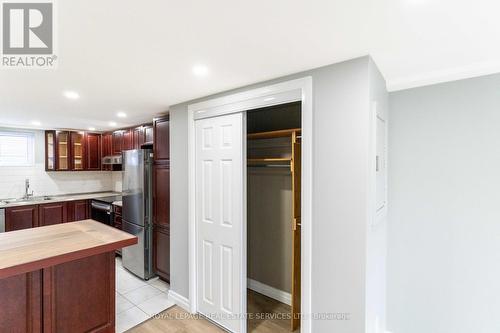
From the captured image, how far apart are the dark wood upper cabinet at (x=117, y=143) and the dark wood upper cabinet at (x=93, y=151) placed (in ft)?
1.46

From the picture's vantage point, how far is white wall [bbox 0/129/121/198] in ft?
14.1

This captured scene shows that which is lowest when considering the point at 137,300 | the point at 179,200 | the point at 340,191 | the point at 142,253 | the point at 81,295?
the point at 137,300

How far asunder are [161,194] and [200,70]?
200cm

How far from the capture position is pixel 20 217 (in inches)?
152

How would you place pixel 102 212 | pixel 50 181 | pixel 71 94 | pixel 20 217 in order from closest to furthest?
pixel 71 94 → pixel 20 217 → pixel 102 212 → pixel 50 181

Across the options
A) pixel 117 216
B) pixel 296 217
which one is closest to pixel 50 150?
pixel 117 216

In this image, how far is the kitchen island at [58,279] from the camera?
5.40 ft

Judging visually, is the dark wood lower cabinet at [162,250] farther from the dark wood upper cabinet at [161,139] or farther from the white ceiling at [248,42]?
the white ceiling at [248,42]

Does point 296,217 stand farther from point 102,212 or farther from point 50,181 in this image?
point 50,181

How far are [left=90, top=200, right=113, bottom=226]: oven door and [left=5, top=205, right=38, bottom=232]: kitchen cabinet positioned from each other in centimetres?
81

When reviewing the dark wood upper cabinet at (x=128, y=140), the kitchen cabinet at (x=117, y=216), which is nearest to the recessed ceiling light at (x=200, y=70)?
the dark wood upper cabinet at (x=128, y=140)

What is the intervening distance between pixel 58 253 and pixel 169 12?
1723mm

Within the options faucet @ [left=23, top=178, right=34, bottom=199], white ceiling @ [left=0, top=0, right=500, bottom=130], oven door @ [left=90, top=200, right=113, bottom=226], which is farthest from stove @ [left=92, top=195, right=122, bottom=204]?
white ceiling @ [left=0, top=0, right=500, bottom=130]

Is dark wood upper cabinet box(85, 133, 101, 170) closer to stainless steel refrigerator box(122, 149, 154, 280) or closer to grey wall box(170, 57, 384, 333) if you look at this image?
stainless steel refrigerator box(122, 149, 154, 280)
